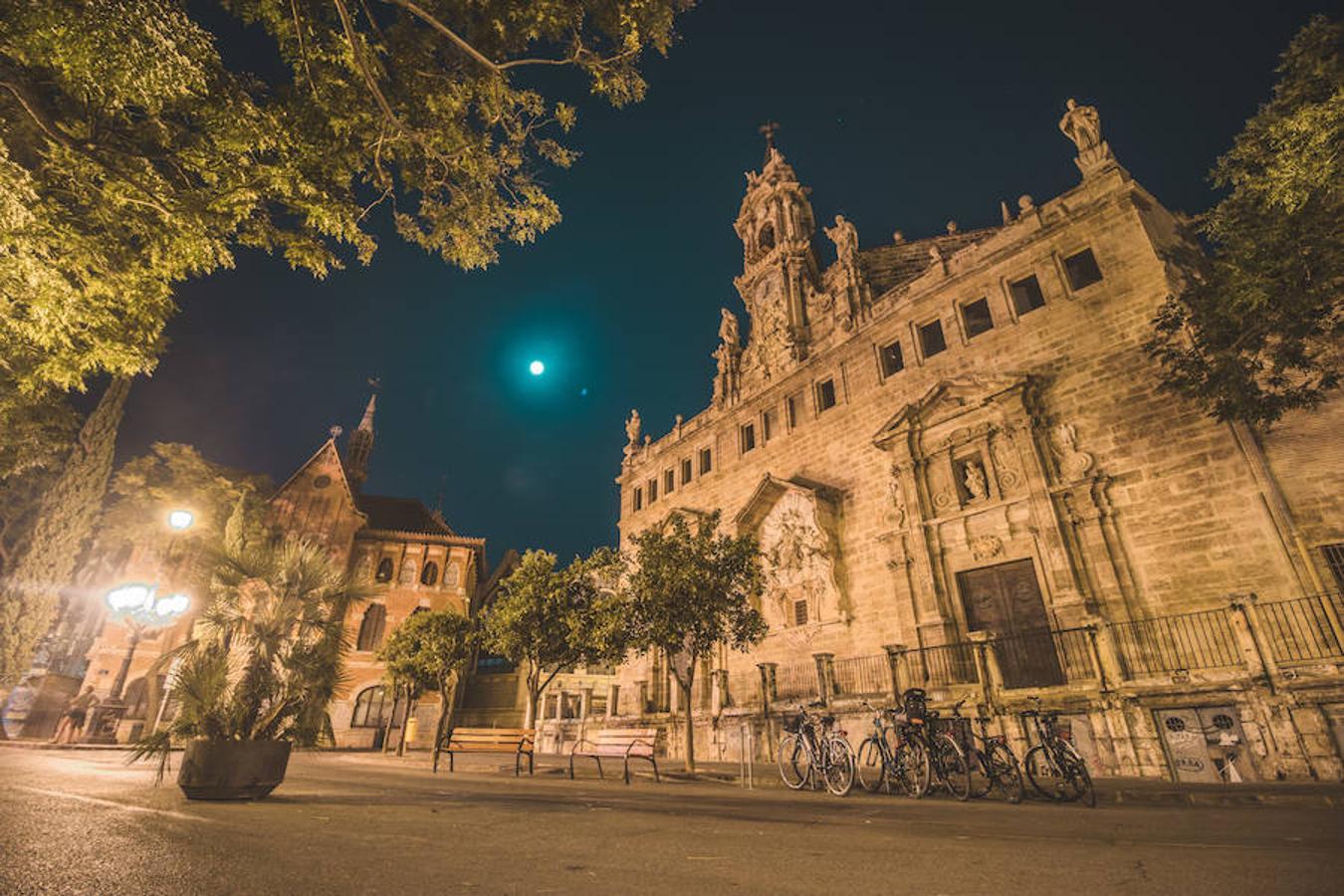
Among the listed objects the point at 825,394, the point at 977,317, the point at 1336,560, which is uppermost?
the point at 977,317

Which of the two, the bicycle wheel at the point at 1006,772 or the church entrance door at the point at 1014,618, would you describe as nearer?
the bicycle wheel at the point at 1006,772

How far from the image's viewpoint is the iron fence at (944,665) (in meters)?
13.6

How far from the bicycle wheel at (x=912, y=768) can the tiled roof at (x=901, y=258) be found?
62.7ft

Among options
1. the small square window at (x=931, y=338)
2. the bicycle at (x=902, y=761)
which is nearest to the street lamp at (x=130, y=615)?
the bicycle at (x=902, y=761)

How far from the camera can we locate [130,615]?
1311 centimetres

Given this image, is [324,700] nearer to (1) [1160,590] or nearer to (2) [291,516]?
(1) [1160,590]

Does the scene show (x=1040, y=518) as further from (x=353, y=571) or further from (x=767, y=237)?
(x=353, y=571)

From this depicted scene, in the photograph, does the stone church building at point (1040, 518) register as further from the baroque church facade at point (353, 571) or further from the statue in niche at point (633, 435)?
the baroque church facade at point (353, 571)

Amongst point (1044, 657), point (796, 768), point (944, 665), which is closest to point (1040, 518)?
point (1044, 657)

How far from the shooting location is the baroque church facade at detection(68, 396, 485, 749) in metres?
27.5

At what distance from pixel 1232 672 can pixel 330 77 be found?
16.8 metres

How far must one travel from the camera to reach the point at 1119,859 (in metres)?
3.60

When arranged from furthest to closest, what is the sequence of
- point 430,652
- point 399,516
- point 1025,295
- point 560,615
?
point 399,516
point 430,652
point 1025,295
point 560,615

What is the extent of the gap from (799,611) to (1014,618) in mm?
6482
